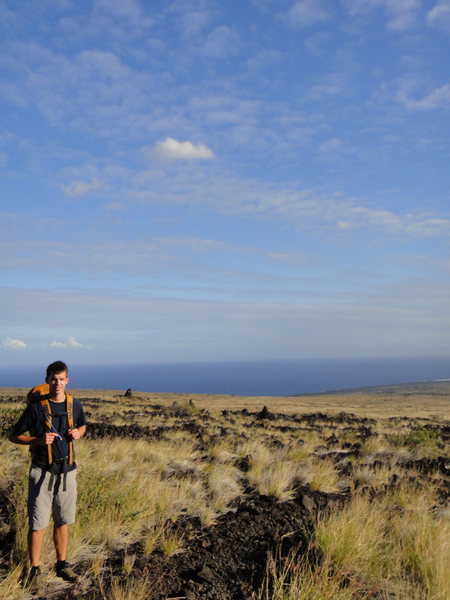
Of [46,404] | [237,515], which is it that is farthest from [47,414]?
[237,515]

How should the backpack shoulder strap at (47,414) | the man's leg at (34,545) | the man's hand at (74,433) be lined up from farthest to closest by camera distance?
the man's hand at (74,433) → the backpack shoulder strap at (47,414) → the man's leg at (34,545)

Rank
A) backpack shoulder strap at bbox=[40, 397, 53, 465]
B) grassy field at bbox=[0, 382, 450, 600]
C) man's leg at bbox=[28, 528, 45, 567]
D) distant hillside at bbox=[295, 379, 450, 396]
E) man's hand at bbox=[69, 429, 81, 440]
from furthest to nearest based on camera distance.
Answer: distant hillside at bbox=[295, 379, 450, 396], man's hand at bbox=[69, 429, 81, 440], backpack shoulder strap at bbox=[40, 397, 53, 465], man's leg at bbox=[28, 528, 45, 567], grassy field at bbox=[0, 382, 450, 600]

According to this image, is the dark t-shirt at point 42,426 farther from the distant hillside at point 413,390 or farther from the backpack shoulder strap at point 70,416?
the distant hillside at point 413,390

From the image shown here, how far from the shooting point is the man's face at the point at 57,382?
16.6ft

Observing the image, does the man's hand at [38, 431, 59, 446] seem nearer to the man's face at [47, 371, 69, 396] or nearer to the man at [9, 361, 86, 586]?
the man at [9, 361, 86, 586]

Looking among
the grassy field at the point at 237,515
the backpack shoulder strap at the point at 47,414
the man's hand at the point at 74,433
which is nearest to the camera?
the grassy field at the point at 237,515

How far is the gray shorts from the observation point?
4957 millimetres

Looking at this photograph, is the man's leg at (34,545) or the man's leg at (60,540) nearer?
the man's leg at (34,545)

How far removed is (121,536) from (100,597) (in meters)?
1.61

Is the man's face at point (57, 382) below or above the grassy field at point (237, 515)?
above

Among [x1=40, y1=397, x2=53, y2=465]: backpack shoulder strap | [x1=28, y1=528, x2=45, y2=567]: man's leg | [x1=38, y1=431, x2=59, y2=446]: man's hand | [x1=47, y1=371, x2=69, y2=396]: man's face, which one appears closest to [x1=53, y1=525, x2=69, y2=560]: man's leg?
[x1=28, y1=528, x2=45, y2=567]: man's leg

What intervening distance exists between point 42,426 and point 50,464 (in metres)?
0.44

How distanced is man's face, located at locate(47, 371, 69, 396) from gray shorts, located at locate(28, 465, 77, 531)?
34.8 inches

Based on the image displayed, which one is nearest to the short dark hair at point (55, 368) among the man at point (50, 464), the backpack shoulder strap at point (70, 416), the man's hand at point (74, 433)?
the man at point (50, 464)
